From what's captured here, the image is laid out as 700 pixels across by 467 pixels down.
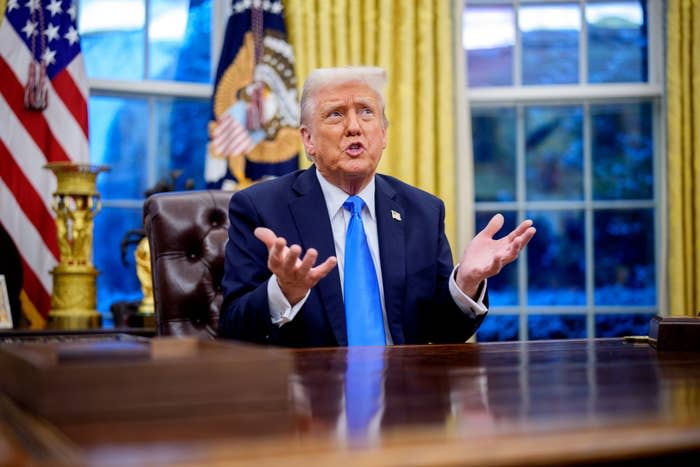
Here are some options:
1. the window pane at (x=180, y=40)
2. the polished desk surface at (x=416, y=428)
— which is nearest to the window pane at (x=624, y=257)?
the window pane at (x=180, y=40)

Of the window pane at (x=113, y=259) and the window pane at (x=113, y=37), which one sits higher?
the window pane at (x=113, y=37)

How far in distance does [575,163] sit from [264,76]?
1.65 m

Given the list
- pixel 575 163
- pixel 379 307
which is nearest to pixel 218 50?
pixel 575 163

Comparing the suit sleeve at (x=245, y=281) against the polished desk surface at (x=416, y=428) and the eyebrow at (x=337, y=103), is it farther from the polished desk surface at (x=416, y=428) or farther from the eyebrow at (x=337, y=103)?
the polished desk surface at (x=416, y=428)

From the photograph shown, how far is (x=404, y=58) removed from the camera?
159 inches

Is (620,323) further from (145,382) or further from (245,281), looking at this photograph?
(145,382)

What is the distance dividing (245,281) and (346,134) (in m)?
0.48

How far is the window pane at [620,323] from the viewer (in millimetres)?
4438

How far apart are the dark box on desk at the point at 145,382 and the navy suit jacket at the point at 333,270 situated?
1120 mm

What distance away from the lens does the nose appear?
2.25 meters

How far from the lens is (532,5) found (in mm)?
4465

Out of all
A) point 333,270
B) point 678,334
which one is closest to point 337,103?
point 333,270

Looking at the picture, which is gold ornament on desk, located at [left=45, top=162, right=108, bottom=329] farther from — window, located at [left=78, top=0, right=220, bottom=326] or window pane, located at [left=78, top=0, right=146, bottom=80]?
window pane, located at [left=78, top=0, right=146, bottom=80]

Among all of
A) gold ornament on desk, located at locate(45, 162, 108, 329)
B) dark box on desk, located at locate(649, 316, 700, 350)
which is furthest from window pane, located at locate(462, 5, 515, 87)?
dark box on desk, located at locate(649, 316, 700, 350)
